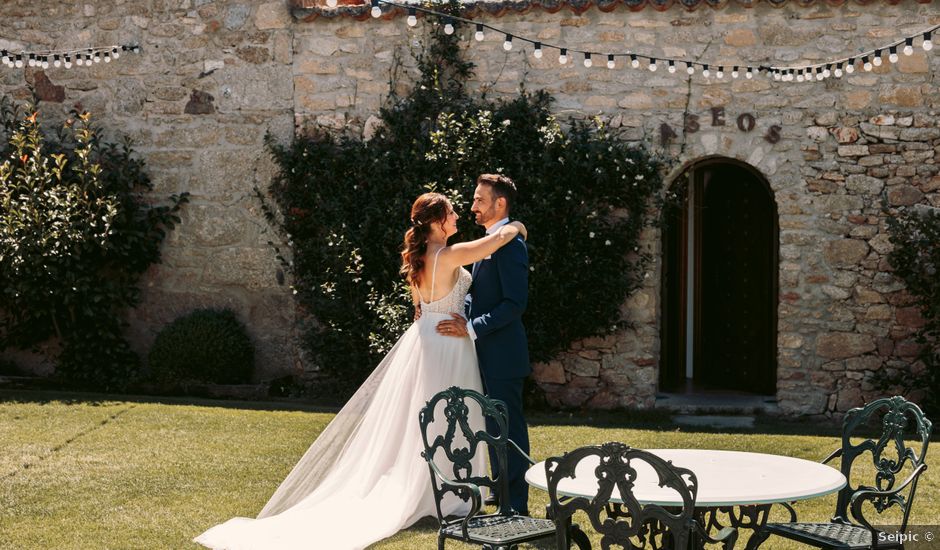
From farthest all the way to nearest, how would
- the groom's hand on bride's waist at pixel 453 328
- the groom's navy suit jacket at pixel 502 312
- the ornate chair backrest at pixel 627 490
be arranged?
the groom's hand on bride's waist at pixel 453 328
the groom's navy suit jacket at pixel 502 312
the ornate chair backrest at pixel 627 490

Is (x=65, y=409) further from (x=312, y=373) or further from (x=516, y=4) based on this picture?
(x=516, y=4)

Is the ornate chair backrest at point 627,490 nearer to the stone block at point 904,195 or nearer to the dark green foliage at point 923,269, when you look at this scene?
the dark green foliage at point 923,269

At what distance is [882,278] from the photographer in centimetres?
934

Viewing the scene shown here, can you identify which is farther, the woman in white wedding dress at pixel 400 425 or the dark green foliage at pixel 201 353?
the dark green foliage at pixel 201 353

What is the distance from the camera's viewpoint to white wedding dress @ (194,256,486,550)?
18.4ft

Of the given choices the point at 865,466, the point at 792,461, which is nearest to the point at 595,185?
the point at 865,466

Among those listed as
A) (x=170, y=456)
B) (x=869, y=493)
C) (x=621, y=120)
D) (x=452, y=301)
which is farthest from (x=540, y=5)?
(x=869, y=493)

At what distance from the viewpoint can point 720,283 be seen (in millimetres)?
10938

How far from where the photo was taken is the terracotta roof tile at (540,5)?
30.5ft

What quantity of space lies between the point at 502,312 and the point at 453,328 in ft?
0.98

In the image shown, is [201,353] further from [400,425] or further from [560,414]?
[400,425]

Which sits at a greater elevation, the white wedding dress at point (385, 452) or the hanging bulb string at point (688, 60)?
the hanging bulb string at point (688, 60)

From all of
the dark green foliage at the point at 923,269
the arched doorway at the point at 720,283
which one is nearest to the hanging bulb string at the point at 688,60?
the arched doorway at the point at 720,283

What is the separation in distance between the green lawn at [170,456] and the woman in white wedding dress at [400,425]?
14 cm
